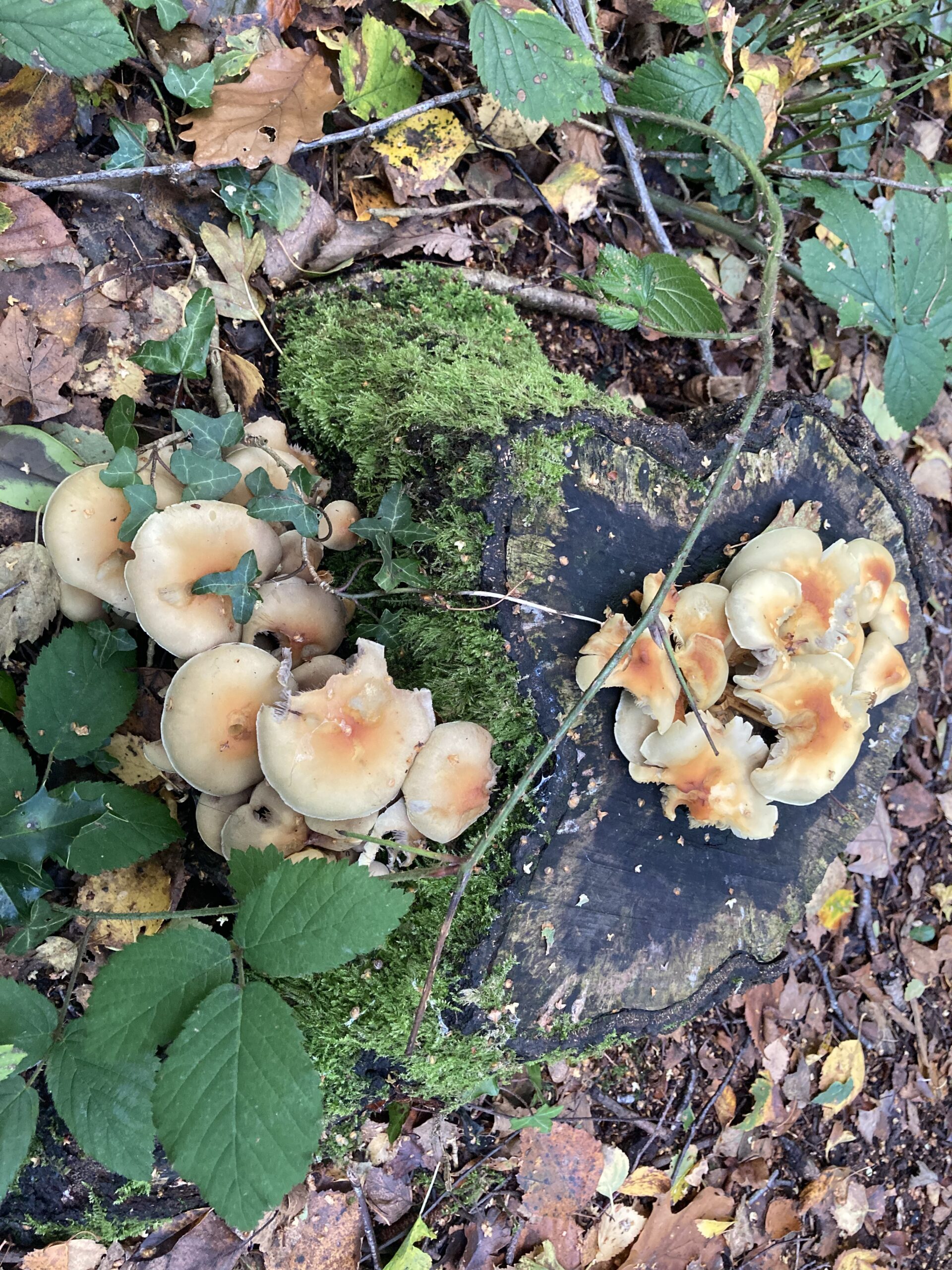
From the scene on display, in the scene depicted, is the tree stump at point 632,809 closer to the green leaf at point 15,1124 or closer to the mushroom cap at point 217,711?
the mushroom cap at point 217,711

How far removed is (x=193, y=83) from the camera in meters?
3.26

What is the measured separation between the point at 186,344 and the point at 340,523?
867mm

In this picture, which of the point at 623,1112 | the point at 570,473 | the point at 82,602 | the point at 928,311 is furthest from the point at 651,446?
the point at 623,1112

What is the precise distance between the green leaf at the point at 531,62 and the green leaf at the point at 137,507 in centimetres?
208

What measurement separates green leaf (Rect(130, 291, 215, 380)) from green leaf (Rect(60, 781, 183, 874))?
151 centimetres

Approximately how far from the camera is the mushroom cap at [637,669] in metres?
2.68

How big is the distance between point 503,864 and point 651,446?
1.62 m

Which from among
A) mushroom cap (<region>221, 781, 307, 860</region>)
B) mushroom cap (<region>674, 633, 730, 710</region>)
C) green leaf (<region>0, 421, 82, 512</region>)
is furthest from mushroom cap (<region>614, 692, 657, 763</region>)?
green leaf (<region>0, 421, 82, 512</region>)

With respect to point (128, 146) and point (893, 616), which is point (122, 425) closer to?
point (128, 146)

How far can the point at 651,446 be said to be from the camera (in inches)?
122

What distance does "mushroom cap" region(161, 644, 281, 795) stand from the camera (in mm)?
2545

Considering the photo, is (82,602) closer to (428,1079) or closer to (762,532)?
(428,1079)

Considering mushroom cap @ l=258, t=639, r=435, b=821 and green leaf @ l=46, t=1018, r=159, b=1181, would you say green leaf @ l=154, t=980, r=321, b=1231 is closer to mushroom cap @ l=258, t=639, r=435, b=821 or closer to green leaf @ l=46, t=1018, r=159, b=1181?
green leaf @ l=46, t=1018, r=159, b=1181

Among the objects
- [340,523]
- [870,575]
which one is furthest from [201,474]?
[870,575]
